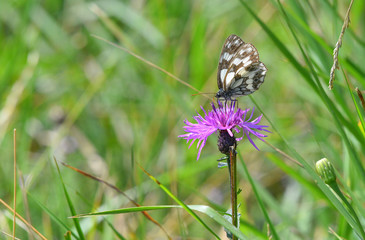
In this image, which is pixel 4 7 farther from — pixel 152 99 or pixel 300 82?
pixel 300 82

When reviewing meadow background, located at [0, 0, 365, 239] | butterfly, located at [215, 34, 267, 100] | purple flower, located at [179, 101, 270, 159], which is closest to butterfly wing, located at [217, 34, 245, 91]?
butterfly, located at [215, 34, 267, 100]

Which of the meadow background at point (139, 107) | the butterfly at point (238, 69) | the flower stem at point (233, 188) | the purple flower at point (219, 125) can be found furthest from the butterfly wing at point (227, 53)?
the meadow background at point (139, 107)

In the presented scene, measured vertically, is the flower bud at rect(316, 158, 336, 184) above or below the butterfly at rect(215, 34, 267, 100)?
below

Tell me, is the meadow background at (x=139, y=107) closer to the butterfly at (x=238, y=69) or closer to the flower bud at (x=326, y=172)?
the butterfly at (x=238, y=69)

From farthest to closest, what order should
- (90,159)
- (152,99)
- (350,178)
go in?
(152,99)
(90,159)
(350,178)

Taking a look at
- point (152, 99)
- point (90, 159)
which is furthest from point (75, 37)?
point (90, 159)

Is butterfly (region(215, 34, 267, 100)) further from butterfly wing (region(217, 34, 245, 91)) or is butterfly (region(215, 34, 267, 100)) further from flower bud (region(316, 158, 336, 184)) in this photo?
flower bud (region(316, 158, 336, 184))

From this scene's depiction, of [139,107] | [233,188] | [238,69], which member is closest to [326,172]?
[233,188]

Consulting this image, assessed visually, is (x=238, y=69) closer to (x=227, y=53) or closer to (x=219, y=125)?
(x=227, y=53)
